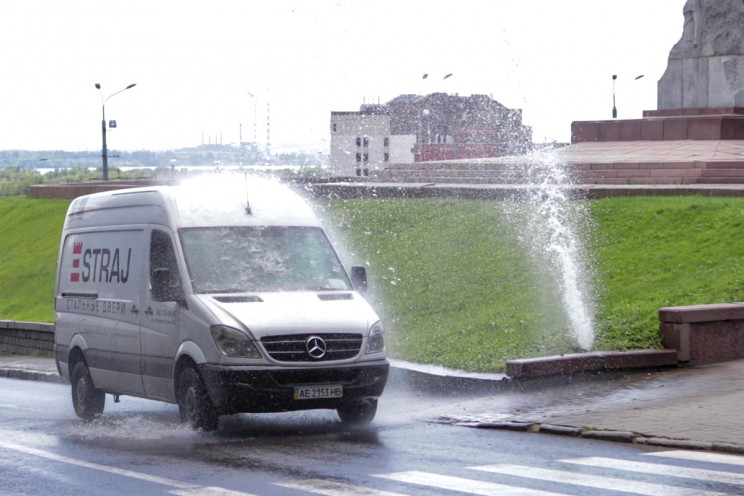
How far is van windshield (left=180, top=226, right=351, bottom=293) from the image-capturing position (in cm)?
1123

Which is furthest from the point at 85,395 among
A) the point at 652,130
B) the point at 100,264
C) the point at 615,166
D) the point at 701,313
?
the point at 652,130

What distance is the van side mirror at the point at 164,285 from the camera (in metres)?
11.2

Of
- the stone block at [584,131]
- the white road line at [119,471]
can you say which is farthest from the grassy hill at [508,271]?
the stone block at [584,131]

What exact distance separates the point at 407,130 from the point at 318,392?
467 ft

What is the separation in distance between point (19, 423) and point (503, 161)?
2008 cm

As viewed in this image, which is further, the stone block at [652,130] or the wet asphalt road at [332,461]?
the stone block at [652,130]

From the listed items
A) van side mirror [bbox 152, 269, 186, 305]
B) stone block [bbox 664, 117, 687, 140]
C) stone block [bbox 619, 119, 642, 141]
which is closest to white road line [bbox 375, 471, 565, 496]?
van side mirror [bbox 152, 269, 186, 305]

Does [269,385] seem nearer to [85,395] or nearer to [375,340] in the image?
[375,340]

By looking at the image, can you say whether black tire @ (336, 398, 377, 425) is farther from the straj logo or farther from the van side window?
the straj logo

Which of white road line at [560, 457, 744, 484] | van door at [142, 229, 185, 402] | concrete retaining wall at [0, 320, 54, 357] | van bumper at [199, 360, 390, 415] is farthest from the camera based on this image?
concrete retaining wall at [0, 320, 54, 357]

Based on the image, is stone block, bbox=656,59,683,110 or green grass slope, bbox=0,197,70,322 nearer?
green grass slope, bbox=0,197,70,322

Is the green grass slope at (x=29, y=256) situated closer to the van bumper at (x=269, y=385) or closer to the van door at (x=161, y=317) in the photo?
the van door at (x=161, y=317)

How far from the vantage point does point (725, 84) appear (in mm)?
32562

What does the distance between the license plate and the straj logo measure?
261 cm
